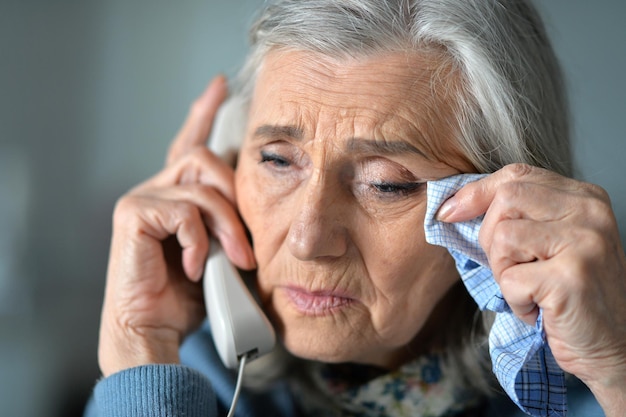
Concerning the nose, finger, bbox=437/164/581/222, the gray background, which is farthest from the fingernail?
the gray background

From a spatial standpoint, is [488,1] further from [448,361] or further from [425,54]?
[448,361]

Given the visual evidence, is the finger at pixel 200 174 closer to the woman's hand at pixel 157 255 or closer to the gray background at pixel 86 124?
the woman's hand at pixel 157 255

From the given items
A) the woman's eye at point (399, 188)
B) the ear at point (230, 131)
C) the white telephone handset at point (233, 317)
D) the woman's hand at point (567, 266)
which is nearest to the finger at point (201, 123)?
the ear at point (230, 131)

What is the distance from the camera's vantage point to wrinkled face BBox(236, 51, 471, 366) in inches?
53.7

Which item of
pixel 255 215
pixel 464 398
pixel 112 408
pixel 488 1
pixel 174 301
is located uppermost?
pixel 488 1

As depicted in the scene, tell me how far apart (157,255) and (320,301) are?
1.56 feet

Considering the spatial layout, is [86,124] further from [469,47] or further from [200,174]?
[469,47]

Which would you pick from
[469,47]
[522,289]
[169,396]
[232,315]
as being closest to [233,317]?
[232,315]

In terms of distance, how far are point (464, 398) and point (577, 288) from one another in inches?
27.5

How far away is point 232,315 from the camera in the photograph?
5.26 feet

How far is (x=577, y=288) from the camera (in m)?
1.10

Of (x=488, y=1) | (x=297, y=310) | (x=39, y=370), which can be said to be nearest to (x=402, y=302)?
(x=297, y=310)

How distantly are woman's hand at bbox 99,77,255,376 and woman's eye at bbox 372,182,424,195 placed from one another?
0.44 metres

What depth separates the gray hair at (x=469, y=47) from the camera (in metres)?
1.39
